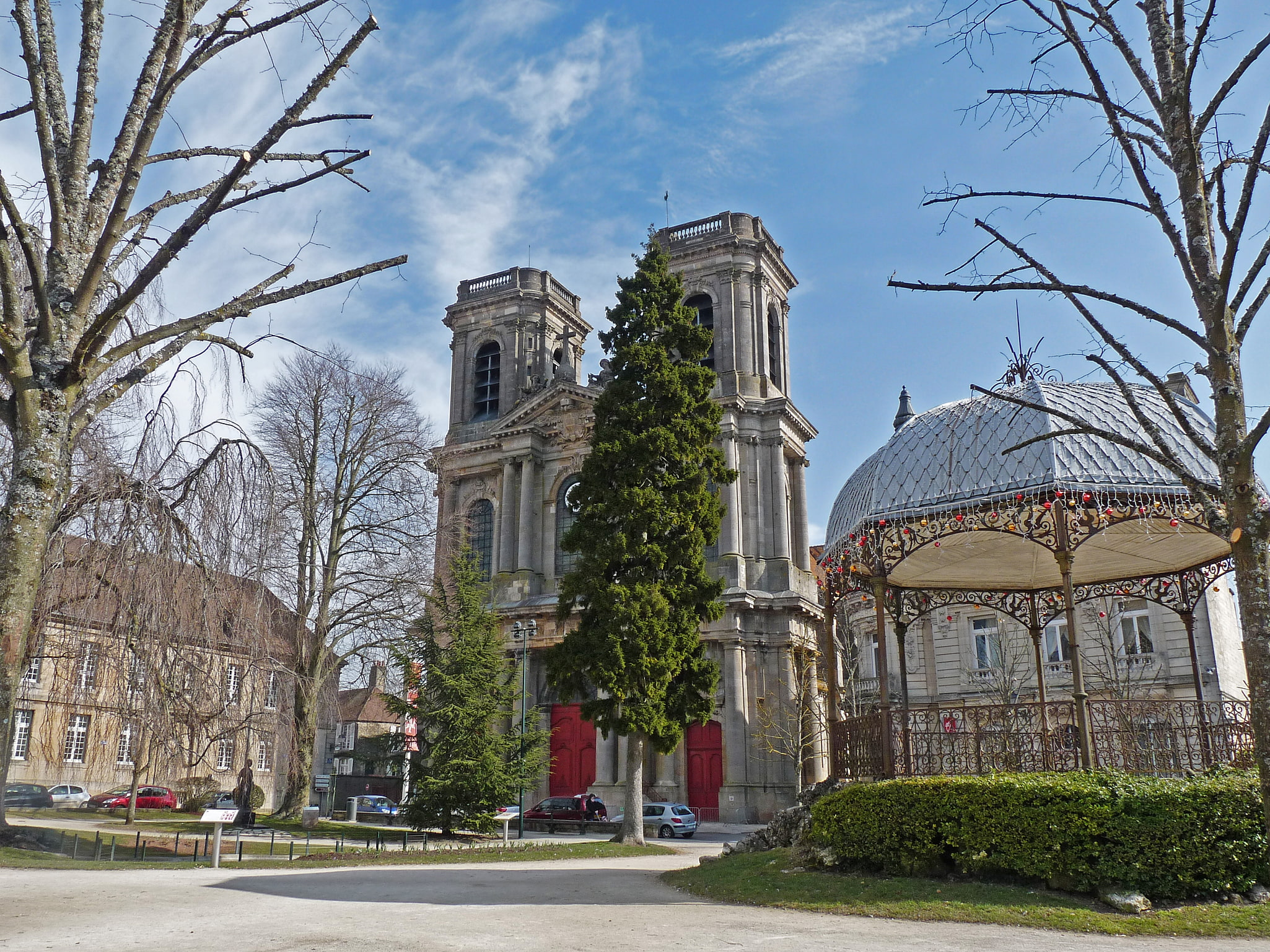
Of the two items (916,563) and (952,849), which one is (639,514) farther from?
(952,849)

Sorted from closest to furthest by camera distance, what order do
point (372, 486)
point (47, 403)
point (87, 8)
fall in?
point (47, 403) → point (87, 8) → point (372, 486)

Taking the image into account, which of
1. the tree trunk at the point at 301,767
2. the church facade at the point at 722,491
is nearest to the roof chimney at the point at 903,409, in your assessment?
the church facade at the point at 722,491

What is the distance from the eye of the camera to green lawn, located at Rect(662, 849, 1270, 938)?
9.81 meters

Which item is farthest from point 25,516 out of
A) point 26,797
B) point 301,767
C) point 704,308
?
point 704,308

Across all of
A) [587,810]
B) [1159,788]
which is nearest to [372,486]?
[587,810]

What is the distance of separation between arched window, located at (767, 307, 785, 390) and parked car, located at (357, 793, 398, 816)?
23637 mm

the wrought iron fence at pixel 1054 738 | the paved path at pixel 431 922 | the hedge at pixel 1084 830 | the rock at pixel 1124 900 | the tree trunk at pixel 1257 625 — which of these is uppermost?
the tree trunk at pixel 1257 625

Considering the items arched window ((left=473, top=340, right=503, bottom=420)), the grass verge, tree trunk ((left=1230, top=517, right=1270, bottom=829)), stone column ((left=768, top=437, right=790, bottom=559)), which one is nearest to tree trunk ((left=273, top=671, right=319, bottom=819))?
the grass verge

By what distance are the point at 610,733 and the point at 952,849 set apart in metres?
26.4

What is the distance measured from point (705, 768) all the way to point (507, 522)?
13.8 m

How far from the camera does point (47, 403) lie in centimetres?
609

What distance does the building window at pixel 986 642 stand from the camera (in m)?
37.9

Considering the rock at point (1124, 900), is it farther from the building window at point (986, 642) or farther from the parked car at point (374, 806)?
the parked car at point (374, 806)

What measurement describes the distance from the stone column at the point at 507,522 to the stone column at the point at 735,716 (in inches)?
431
